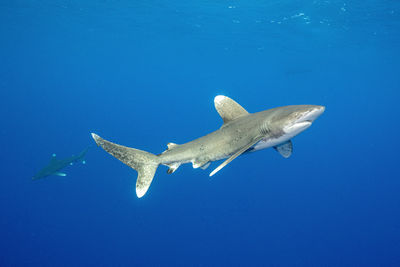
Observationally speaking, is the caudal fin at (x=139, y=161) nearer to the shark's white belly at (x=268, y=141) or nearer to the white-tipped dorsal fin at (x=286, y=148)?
the shark's white belly at (x=268, y=141)

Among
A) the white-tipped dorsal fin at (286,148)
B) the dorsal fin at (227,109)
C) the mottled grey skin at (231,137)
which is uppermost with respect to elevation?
the dorsal fin at (227,109)

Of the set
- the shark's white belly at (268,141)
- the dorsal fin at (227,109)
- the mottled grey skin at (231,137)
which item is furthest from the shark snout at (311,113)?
the dorsal fin at (227,109)

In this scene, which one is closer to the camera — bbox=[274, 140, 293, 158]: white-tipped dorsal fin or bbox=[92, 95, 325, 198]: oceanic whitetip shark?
bbox=[92, 95, 325, 198]: oceanic whitetip shark

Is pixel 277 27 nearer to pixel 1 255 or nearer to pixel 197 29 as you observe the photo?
pixel 197 29

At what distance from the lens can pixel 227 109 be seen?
5059mm

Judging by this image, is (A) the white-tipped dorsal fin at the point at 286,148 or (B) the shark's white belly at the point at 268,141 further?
(A) the white-tipped dorsal fin at the point at 286,148

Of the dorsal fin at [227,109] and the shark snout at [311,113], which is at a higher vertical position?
the dorsal fin at [227,109]

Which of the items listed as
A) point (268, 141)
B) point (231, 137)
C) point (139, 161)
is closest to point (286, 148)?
point (268, 141)

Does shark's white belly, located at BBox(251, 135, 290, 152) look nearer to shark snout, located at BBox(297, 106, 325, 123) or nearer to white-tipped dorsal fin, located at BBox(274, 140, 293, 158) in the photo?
shark snout, located at BBox(297, 106, 325, 123)

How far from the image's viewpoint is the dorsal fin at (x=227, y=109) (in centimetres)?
503

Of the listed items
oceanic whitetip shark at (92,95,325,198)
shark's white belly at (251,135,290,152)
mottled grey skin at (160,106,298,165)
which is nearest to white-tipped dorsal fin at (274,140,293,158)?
oceanic whitetip shark at (92,95,325,198)

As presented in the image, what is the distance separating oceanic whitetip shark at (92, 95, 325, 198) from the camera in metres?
3.99

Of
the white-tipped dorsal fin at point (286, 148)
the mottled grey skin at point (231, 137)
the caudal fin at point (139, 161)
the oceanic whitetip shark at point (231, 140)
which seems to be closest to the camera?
the oceanic whitetip shark at point (231, 140)

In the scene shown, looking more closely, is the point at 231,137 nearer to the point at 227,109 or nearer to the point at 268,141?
the point at 268,141
